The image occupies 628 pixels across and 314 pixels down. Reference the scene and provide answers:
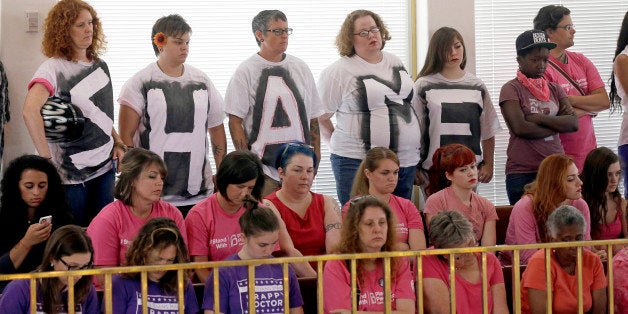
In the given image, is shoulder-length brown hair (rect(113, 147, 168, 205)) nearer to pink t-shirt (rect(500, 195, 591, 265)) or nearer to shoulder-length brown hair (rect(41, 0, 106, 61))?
shoulder-length brown hair (rect(41, 0, 106, 61))

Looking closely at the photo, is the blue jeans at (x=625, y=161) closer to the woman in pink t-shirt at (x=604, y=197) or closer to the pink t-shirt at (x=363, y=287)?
the woman in pink t-shirt at (x=604, y=197)

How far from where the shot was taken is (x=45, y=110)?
18.6ft

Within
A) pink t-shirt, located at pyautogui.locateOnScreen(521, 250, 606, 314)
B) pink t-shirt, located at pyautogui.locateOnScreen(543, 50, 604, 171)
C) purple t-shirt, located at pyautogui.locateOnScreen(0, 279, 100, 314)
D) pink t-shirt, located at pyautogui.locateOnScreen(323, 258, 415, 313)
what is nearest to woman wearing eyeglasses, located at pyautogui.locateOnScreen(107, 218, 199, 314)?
purple t-shirt, located at pyautogui.locateOnScreen(0, 279, 100, 314)

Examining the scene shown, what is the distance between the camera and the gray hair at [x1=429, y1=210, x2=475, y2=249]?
4.86 m

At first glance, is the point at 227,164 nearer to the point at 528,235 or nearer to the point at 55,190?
the point at 55,190

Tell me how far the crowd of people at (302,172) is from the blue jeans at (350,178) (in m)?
0.01

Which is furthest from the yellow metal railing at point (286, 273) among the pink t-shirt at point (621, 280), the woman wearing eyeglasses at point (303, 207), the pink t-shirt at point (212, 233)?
the woman wearing eyeglasses at point (303, 207)

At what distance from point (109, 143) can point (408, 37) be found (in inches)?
109

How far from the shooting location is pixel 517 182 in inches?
263

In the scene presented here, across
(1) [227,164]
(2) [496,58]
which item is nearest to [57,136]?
(1) [227,164]

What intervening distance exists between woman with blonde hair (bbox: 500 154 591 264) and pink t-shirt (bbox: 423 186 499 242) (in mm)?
152

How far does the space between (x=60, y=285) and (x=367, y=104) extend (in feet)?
9.45

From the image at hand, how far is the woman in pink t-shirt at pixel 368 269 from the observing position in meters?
4.56

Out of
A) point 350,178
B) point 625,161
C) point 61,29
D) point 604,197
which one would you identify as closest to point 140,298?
point 61,29
